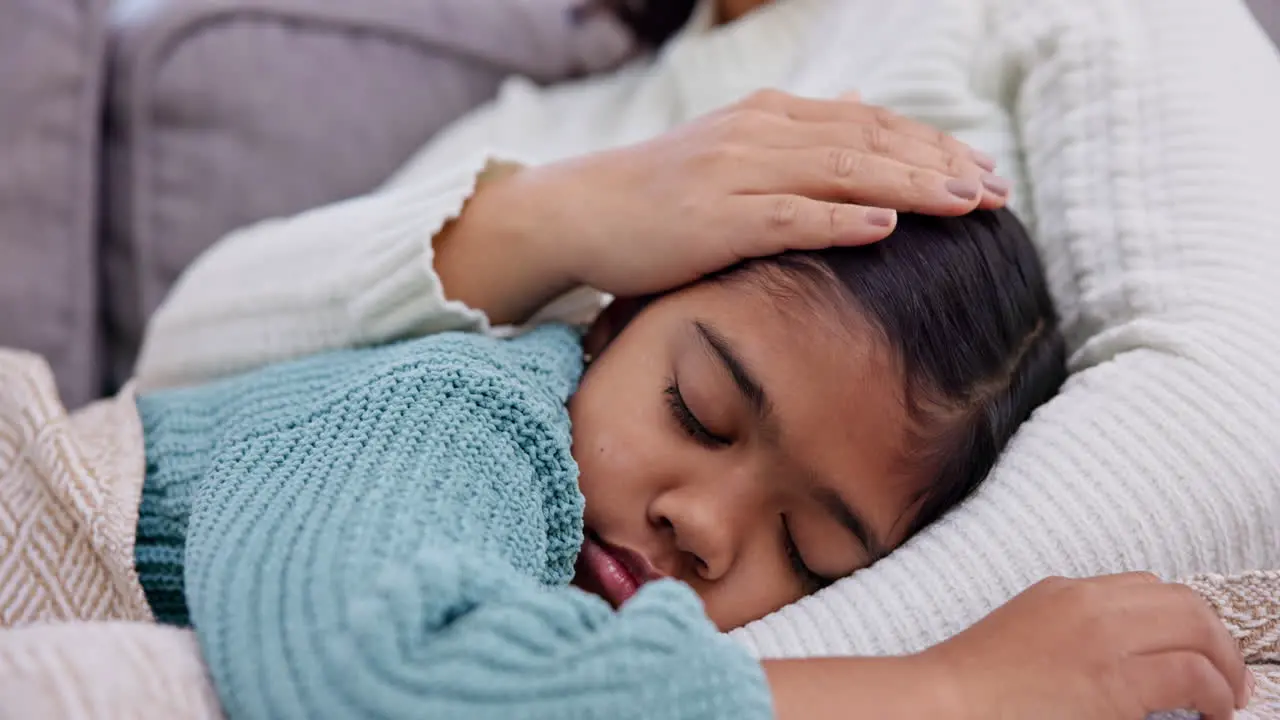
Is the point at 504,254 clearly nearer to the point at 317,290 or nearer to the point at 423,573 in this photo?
the point at 317,290

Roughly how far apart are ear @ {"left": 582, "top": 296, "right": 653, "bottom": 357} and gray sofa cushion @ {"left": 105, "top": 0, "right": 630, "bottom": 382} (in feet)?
1.72

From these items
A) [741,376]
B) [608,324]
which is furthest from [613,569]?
[608,324]

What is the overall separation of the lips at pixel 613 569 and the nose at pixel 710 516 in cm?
2

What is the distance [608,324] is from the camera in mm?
877

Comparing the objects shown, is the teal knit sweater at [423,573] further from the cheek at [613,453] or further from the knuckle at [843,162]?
the knuckle at [843,162]

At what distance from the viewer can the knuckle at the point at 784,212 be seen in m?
0.72

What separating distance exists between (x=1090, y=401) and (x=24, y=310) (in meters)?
0.99

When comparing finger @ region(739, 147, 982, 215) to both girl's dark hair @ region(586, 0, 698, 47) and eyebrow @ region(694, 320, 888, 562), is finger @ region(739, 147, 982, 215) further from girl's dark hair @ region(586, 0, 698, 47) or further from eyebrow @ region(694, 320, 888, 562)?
girl's dark hair @ region(586, 0, 698, 47)

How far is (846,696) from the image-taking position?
497 millimetres

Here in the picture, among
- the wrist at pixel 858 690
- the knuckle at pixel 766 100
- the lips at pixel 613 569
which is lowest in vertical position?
the lips at pixel 613 569

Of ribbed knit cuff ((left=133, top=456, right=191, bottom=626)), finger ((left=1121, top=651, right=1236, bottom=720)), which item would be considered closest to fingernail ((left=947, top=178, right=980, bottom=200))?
finger ((left=1121, top=651, right=1236, bottom=720))

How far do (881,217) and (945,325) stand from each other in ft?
0.28

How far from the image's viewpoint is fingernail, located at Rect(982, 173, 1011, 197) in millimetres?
768

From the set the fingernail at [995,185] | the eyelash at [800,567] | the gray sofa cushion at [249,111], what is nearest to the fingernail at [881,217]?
the fingernail at [995,185]
